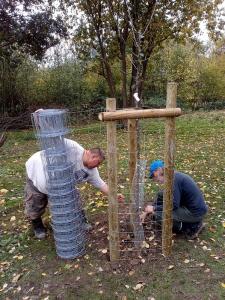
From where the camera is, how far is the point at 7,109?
51.7 ft

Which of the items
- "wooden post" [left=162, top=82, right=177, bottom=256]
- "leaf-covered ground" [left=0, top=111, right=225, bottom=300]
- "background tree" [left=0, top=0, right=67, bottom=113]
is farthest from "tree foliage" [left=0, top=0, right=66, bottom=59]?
"wooden post" [left=162, top=82, right=177, bottom=256]

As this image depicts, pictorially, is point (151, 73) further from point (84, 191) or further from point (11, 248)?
point (11, 248)

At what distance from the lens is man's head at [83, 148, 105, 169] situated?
13.6 feet

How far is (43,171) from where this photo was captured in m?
4.22

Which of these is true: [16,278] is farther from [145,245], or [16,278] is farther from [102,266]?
[145,245]

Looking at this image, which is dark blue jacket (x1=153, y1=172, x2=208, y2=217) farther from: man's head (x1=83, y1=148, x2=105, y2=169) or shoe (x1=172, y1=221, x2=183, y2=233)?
man's head (x1=83, y1=148, x2=105, y2=169)

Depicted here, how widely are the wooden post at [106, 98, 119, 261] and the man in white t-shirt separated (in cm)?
41

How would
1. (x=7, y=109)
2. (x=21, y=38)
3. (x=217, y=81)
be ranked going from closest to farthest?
(x=21, y=38) < (x=7, y=109) < (x=217, y=81)

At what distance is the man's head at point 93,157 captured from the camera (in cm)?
416

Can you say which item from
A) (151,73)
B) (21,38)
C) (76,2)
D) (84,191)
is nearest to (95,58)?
(76,2)

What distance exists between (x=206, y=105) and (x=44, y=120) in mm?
19101

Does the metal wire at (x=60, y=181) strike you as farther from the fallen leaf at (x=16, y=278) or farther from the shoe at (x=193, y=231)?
the shoe at (x=193, y=231)

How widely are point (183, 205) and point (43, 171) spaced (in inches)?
70.7

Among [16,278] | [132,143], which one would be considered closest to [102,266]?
[16,278]
